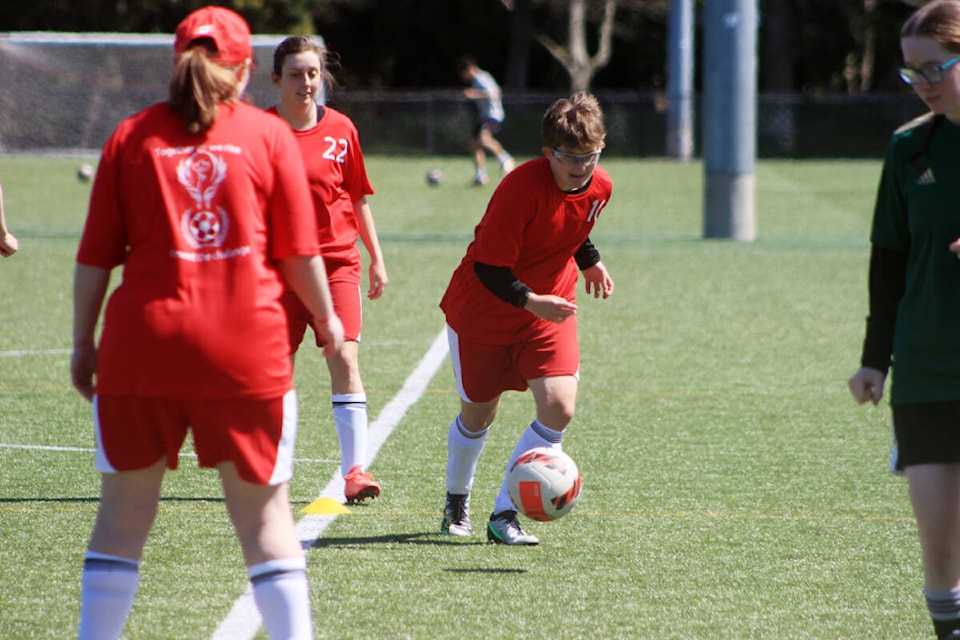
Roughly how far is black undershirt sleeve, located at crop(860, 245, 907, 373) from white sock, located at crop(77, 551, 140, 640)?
80.7 inches

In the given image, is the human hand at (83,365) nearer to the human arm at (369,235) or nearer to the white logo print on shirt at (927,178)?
the white logo print on shirt at (927,178)

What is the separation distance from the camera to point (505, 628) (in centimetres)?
420

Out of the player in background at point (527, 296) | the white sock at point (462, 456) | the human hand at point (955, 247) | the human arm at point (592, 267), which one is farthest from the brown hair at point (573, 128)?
the human hand at point (955, 247)

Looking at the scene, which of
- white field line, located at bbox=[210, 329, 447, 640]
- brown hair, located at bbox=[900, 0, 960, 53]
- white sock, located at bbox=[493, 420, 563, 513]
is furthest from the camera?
white sock, located at bbox=[493, 420, 563, 513]

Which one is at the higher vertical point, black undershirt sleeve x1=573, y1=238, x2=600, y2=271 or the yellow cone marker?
black undershirt sleeve x1=573, y1=238, x2=600, y2=271

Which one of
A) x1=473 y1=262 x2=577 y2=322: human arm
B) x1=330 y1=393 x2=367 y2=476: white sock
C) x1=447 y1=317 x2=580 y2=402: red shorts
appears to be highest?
x1=473 y1=262 x2=577 y2=322: human arm

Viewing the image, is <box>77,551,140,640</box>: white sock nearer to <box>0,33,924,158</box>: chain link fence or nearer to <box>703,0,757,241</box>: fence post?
<box>703,0,757,241</box>: fence post

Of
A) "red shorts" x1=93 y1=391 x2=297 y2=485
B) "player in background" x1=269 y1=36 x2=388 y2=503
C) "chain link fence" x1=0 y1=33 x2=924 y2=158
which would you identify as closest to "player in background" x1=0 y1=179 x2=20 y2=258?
"player in background" x1=269 y1=36 x2=388 y2=503

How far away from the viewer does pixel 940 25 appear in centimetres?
323

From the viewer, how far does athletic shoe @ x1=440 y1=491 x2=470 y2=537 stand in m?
5.32

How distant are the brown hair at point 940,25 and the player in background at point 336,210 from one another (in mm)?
2762

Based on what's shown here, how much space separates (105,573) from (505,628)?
144 centimetres

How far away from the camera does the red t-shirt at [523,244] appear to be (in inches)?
189

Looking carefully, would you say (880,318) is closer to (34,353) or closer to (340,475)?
(340,475)
